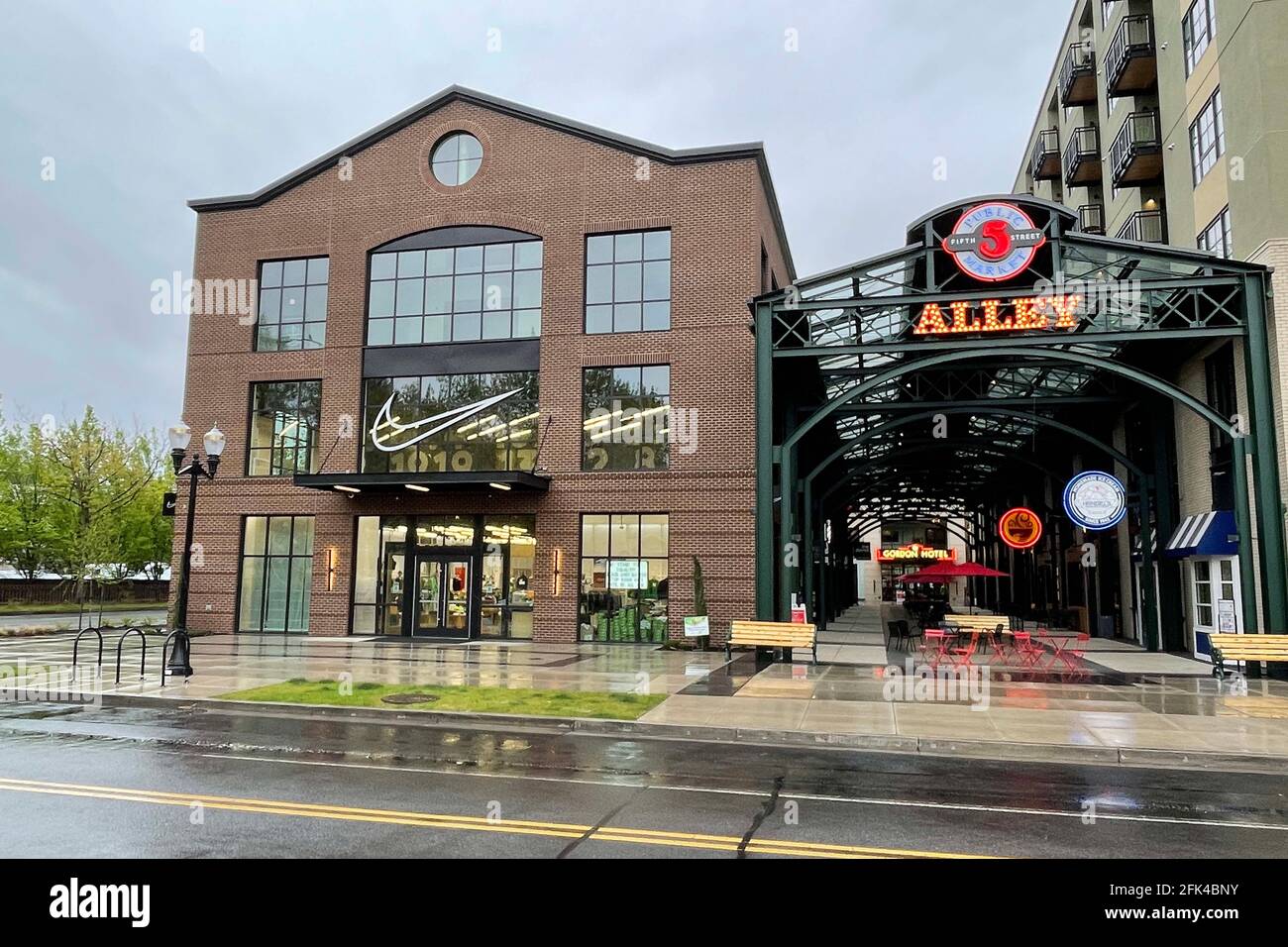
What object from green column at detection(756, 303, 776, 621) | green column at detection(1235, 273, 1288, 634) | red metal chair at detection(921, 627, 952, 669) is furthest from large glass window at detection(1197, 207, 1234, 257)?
red metal chair at detection(921, 627, 952, 669)

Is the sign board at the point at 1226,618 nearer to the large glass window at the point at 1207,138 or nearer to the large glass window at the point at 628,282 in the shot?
the large glass window at the point at 1207,138

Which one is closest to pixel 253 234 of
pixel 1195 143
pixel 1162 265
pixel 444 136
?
pixel 444 136

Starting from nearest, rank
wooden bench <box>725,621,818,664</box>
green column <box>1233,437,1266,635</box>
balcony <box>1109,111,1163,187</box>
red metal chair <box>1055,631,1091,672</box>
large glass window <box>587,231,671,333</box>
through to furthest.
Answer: green column <box>1233,437,1266,635</box> < wooden bench <box>725,621,818,664</box> < red metal chair <box>1055,631,1091,672</box> < large glass window <box>587,231,671,333</box> < balcony <box>1109,111,1163,187</box>

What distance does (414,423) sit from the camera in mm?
25594

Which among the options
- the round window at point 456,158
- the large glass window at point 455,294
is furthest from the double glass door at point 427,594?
the round window at point 456,158

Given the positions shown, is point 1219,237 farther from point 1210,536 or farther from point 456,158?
point 456,158

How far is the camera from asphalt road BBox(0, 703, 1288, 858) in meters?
6.52

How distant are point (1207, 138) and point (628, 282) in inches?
580

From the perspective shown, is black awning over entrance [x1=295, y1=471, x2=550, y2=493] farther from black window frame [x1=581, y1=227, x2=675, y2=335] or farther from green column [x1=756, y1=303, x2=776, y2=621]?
green column [x1=756, y1=303, x2=776, y2=621]

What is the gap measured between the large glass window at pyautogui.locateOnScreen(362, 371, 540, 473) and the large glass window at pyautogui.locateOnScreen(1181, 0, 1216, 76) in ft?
61.6

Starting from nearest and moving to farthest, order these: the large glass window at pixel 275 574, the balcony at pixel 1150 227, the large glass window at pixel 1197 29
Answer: the large glass window at pixel 1197 29
the large glass window at pixel 275 574
the balcony at pixel 1150 227

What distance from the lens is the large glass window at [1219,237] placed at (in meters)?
20.5

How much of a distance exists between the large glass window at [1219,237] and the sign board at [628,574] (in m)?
15.4

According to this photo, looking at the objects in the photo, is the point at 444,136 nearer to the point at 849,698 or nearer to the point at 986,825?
the point at 849,698
